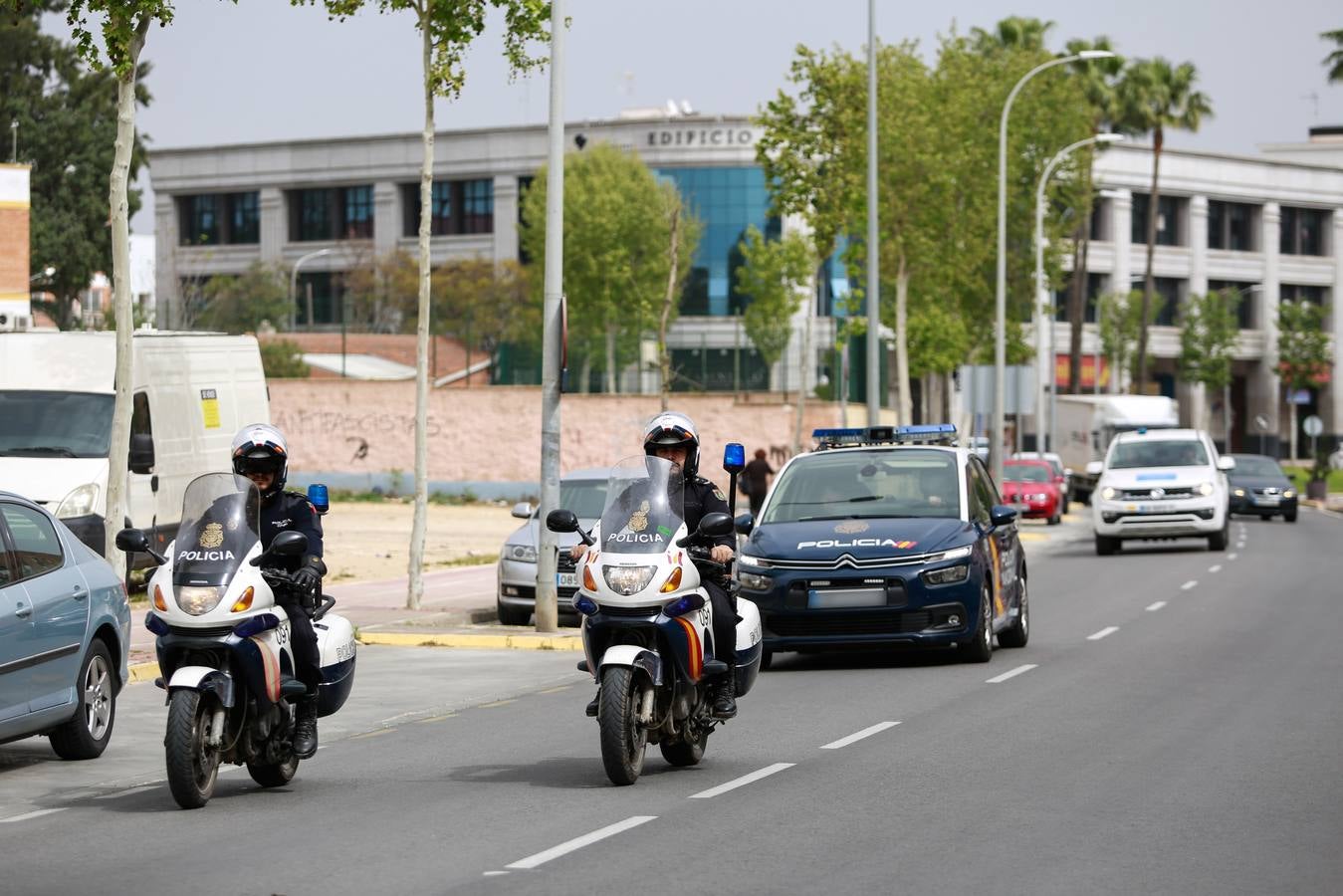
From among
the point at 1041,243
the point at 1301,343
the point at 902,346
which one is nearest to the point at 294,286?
the point at 1041,243

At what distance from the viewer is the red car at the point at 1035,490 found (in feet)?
164

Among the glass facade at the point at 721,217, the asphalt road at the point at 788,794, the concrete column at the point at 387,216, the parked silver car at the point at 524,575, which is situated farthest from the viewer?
the concrete column at the point at 387,216

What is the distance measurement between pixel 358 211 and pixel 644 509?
85.6m

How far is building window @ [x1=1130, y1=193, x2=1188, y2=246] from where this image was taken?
101m

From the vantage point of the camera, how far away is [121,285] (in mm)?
17453

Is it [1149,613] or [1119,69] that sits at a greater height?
[1119,69]

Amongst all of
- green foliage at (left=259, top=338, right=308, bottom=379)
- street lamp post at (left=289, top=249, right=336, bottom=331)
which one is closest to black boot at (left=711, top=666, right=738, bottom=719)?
green foliage at (left=259, top=338, right=308, bottom=379)

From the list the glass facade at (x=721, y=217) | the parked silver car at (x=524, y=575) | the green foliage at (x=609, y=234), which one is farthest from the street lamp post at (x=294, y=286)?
the parked silver car at (x=524, y=575)

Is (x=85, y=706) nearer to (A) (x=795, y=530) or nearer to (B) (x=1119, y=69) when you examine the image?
(A) (x=795, y=530)

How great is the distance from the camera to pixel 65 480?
22.2m

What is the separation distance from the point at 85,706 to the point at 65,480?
34.1 feet

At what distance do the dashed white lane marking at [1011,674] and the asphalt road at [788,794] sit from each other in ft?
0.20

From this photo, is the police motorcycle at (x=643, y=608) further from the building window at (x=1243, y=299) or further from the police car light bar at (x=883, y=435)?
the building window at (x=1243, y=299)

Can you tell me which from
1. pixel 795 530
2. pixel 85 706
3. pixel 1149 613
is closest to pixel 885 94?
pixel 1149 613
